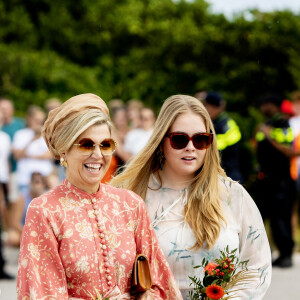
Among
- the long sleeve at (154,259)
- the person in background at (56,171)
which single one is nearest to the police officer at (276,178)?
the person in background at (56,171)

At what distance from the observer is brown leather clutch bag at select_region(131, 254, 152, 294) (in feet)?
10.1

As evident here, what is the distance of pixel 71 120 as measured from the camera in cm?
307

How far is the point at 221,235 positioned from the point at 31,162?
6587 mm

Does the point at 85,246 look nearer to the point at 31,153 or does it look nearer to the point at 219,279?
the point at 219,279

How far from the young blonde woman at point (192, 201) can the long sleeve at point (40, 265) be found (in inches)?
34.4

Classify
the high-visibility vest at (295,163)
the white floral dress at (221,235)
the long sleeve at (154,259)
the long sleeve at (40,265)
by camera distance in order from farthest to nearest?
the high-visibility vest at (295,163)
the white floral dress at (221,235)
the long sleeve at (154,259)
the long sleeve at (40,265)

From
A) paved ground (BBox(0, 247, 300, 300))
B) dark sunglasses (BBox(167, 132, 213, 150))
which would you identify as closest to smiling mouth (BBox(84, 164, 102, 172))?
dark sunglasses (BBox(167, 132, 213, 150))

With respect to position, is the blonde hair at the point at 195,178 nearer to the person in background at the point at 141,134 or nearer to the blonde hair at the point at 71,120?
the blonde hair at the point at 71,120

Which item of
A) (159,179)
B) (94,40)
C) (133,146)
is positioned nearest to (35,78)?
(94,40)

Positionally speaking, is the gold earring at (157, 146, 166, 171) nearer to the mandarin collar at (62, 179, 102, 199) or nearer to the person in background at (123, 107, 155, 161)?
the mandarin collar at (62, 179, 102, 199)

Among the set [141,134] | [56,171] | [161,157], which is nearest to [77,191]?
[161,157]

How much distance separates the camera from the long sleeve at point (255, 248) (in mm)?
3777

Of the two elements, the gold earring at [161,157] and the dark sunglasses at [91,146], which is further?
the gold earring at [161,157]

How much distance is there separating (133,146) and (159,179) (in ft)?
19.1
